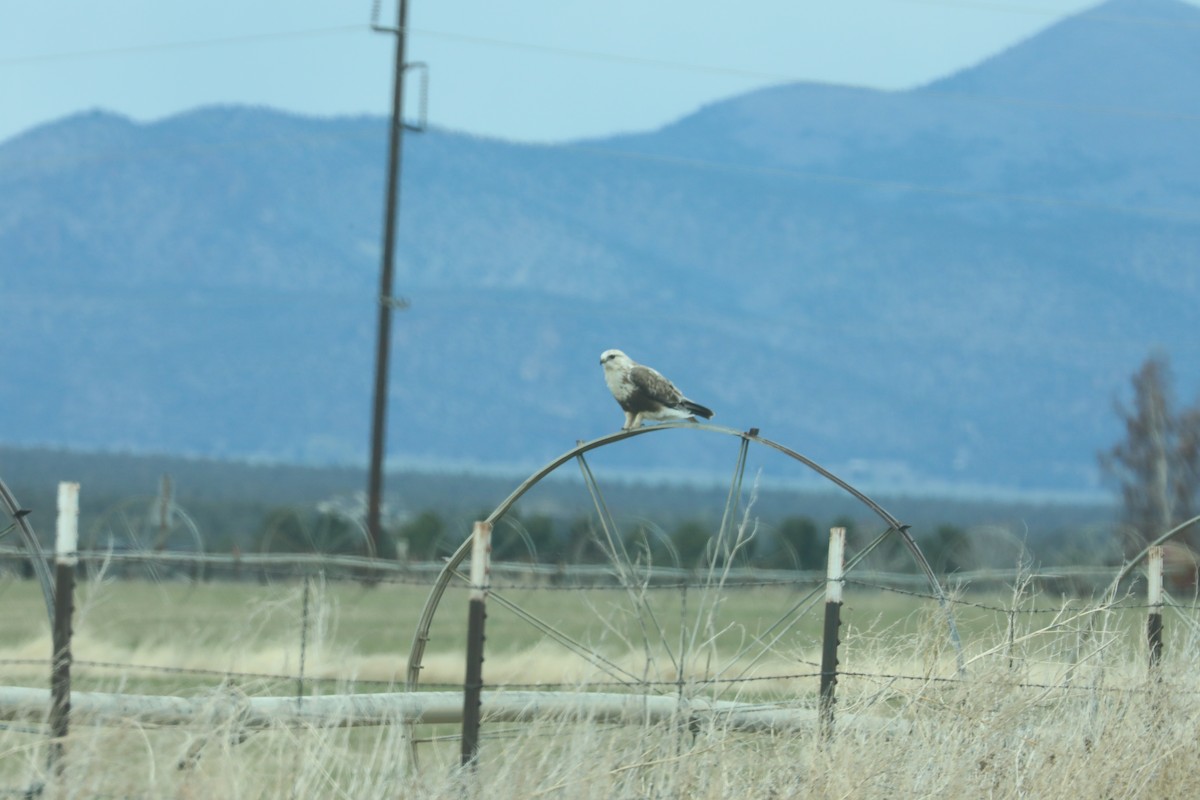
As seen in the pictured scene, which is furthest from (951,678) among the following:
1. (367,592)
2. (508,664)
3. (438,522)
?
(438,522)

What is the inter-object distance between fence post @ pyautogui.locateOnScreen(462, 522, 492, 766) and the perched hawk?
3295 millimetres

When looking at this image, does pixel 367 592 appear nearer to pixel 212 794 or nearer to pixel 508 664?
pixel 508 664

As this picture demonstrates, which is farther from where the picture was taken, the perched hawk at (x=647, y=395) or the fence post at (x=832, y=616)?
the perched hawk at (x=647, y=395)

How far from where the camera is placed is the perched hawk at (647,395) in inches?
446

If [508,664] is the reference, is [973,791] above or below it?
above

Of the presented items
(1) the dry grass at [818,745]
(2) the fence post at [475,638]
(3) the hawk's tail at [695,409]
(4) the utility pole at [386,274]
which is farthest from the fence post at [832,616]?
(4) the utility pole at [386,274]

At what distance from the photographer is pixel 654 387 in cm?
1130

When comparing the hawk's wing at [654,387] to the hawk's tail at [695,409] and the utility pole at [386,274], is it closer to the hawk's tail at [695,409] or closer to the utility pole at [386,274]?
Answer: the hawk's tail at [695,409]

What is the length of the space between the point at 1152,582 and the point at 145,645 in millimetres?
12849

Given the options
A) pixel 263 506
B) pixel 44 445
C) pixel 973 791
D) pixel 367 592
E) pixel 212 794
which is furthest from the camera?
pixel 44 445

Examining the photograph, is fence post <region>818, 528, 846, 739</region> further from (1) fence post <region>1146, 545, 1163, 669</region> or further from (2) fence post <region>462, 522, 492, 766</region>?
(1) fence post <region>1146, 545, 1163, 669</region>

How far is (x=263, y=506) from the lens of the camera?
93812 mm

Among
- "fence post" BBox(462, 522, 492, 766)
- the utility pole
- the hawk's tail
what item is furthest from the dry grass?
the utility pole

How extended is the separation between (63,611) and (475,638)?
1922mm
